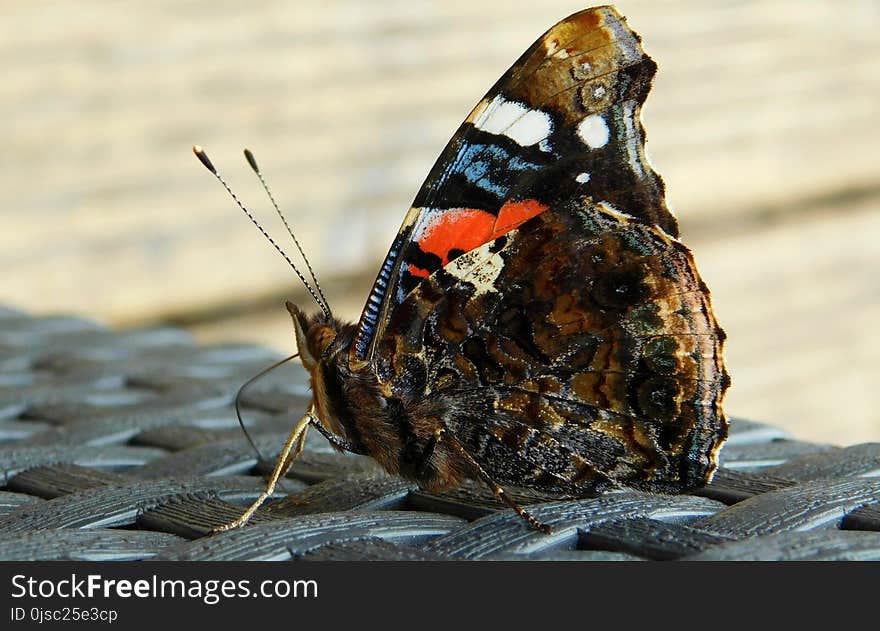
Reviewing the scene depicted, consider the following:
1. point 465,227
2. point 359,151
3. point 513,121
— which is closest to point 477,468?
point 465,227

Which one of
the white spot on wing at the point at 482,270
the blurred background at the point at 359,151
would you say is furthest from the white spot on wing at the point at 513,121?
the blurred background at the point at 359,151

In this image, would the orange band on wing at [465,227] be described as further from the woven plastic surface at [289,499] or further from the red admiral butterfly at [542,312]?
the woven plastic surface at [289,499]

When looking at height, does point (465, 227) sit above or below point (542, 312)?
above

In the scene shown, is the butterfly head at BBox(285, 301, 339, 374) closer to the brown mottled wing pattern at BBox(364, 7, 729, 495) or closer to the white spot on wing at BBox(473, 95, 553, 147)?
the brown mottled wing pattern at BBox(364, 7, 729, 495)

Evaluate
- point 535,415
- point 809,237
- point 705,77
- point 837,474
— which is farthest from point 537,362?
point 809,237

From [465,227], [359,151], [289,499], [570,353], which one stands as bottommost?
[289,499]

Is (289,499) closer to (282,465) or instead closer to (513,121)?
(282,465)

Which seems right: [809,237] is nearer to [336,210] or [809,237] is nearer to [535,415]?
[336,210]

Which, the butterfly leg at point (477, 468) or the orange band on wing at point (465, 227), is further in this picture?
the orange band on wing at point (465, 227)
